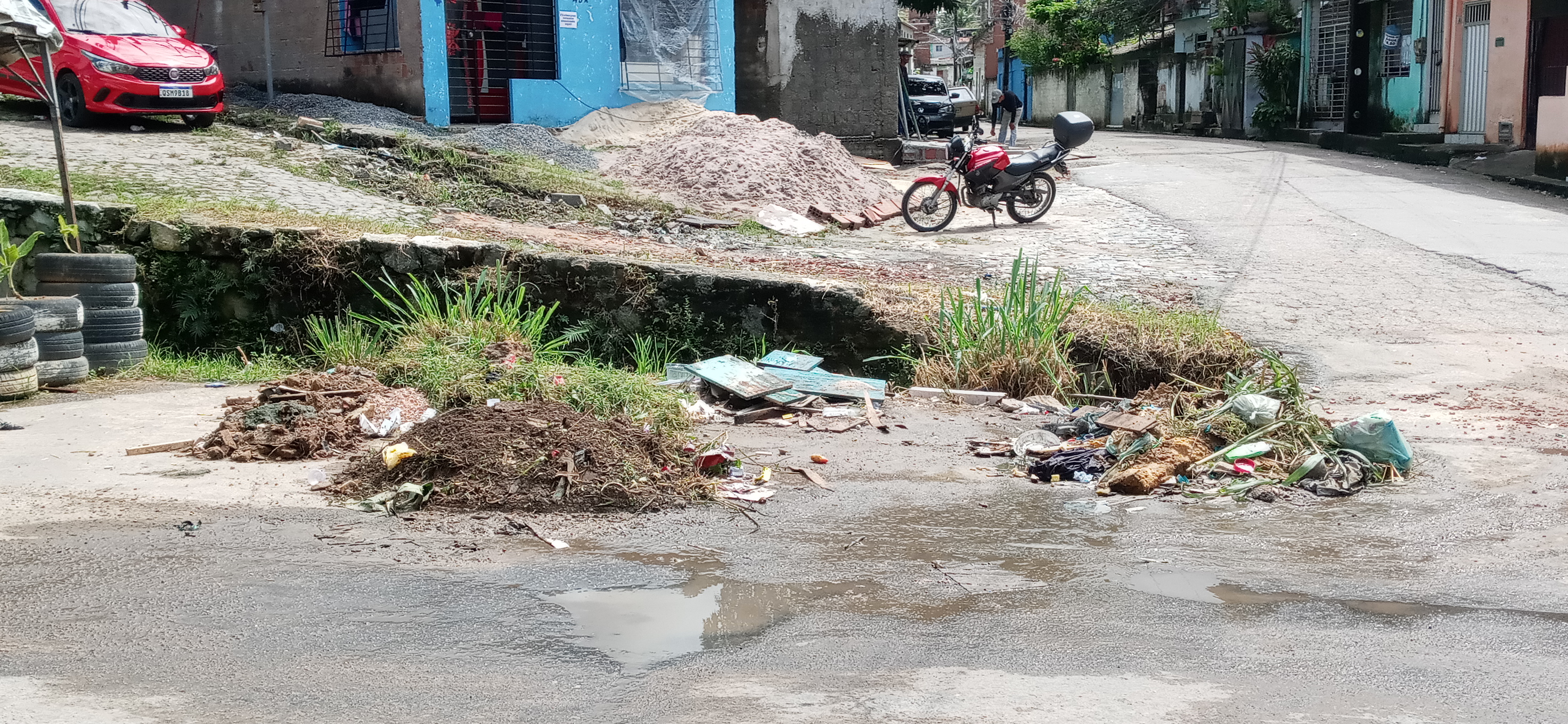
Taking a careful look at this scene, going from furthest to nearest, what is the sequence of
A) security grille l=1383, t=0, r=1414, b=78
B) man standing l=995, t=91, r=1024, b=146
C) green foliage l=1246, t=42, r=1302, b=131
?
green foliage l=1246, t=42, r=1302, b=131 < man standing l=995, t=91, r=1024, b=146 < security grille l=1383, t=0, r=1414, b=78

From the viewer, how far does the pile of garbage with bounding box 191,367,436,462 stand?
5.14 m

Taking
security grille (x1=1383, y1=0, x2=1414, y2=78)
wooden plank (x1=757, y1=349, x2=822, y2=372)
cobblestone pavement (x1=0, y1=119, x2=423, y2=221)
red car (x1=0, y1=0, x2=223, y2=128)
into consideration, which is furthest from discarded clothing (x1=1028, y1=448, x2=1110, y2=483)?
security grille (x1=1383, y1=0, x2=1414, y2=78)

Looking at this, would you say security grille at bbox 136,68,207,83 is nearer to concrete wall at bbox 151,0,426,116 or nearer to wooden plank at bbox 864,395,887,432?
concrete wall at bbox 151,0,426,116

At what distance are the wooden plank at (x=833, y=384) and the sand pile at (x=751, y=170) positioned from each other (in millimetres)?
6267

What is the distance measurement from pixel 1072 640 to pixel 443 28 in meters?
14.1

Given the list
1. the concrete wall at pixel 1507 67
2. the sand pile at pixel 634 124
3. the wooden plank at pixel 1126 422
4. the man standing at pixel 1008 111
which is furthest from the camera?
the man standing at pixel 1008 111

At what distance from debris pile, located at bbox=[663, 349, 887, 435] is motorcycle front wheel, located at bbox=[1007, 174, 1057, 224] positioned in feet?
23.1

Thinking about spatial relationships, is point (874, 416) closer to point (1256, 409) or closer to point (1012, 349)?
point (1012, 349)

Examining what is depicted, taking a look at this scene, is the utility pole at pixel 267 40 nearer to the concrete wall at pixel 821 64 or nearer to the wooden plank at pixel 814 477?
the concrete wall at pixel 821 64

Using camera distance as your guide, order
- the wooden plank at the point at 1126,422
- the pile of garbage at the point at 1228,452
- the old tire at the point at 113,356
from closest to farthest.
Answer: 1. the pile of garbage at the point at 1228,452
2. the wooden plank at the point at 1126,422
3. the old tire at the point at 113,356

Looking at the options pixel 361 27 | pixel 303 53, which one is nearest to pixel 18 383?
pixel 361 27

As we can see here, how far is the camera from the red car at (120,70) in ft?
41.0

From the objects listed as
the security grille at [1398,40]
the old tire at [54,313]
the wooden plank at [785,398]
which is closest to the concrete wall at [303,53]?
the old tire at [54,313]

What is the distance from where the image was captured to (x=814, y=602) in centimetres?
362
